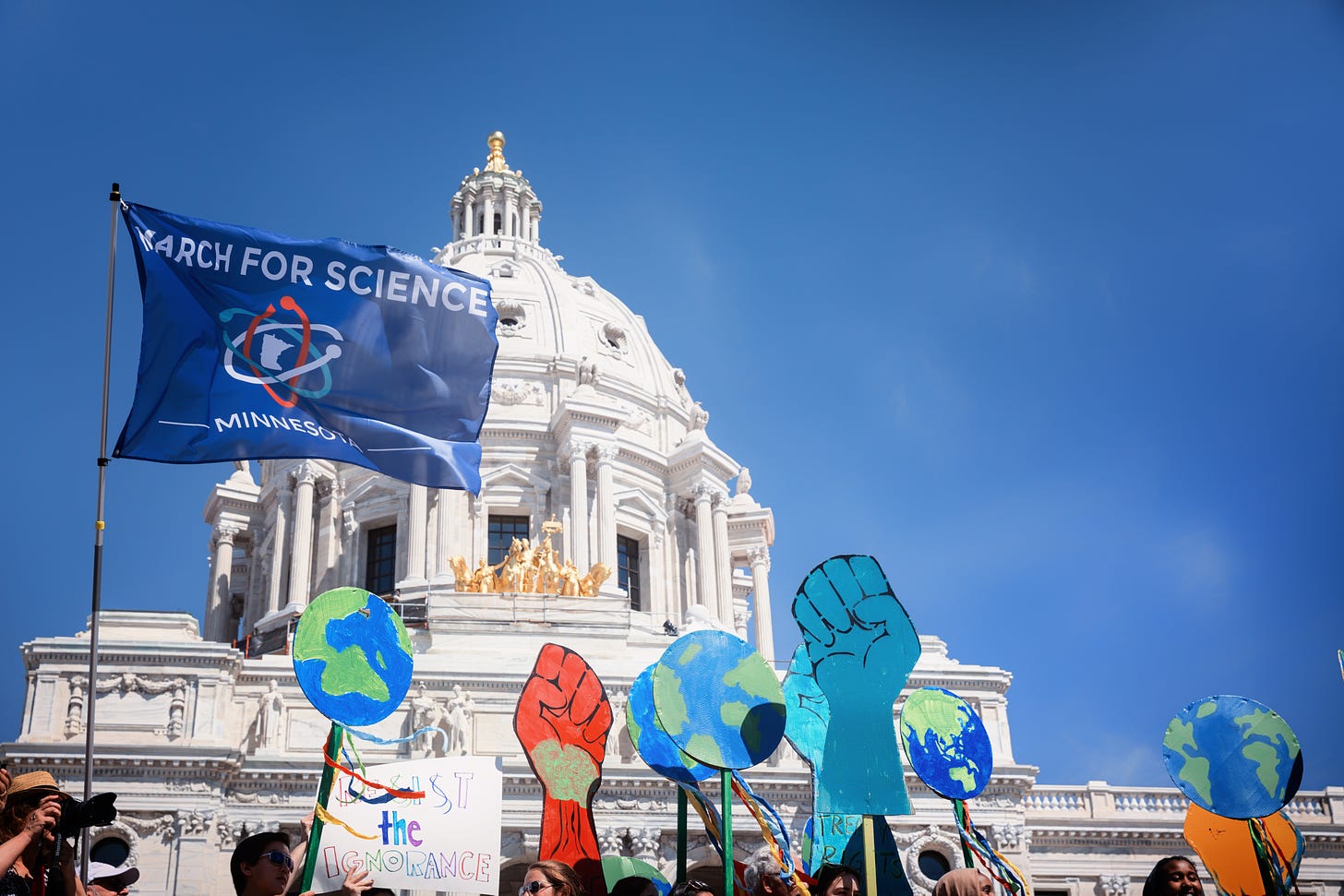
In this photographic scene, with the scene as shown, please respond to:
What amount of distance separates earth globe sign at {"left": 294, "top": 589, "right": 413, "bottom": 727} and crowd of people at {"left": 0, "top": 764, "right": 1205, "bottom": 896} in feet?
5.16

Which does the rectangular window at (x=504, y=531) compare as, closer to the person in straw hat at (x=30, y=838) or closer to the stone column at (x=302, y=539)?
the stone column at (x=302, y=539)

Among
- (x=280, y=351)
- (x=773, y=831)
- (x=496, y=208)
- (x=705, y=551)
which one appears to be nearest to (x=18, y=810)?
(x=773, y=831)

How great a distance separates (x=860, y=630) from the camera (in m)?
14.5

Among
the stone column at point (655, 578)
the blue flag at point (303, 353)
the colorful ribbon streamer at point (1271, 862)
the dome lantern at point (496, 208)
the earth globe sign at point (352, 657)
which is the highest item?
the dome lantern at point (496, 208)

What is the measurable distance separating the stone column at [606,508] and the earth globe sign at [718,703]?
43.7m

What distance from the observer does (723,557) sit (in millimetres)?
63719

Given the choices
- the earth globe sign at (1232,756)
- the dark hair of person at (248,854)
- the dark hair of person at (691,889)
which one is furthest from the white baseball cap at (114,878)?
the earth globe sign at (1232,756)

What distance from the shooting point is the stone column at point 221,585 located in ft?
211

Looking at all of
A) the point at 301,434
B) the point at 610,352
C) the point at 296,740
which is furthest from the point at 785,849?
the point at 610,352

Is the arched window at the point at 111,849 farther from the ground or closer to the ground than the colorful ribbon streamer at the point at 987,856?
closer to the ground

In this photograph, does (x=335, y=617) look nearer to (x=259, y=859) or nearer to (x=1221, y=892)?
(x=259, y=859)

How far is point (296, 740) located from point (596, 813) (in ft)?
27.5

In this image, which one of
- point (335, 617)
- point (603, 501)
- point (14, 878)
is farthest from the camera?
point (603, 501)

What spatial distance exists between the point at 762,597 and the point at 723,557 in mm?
4203
